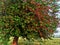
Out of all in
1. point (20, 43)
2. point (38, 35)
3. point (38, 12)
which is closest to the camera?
point (38, 12)

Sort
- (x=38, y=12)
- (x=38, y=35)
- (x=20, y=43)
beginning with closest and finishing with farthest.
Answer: (x=38, y=12)
(x=38, y=35)
(x=20, y=43)

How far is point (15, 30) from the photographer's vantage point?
21.2 feet

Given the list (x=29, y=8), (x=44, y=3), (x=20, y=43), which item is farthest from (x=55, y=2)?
(x=20, y=43)

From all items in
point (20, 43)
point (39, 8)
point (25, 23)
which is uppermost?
point (39, 8)

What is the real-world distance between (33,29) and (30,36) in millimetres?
275

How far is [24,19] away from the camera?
638 cm

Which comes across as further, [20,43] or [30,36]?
[20,43]

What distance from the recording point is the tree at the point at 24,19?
6320 mm

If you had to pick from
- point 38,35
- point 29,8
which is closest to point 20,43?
point 38,35

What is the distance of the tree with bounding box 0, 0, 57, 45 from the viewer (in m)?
6.32

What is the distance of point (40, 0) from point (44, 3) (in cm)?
18

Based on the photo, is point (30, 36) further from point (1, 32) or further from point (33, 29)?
point (1, 32)

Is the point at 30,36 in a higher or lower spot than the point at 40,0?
lower

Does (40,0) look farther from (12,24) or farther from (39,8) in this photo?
(12,24)
